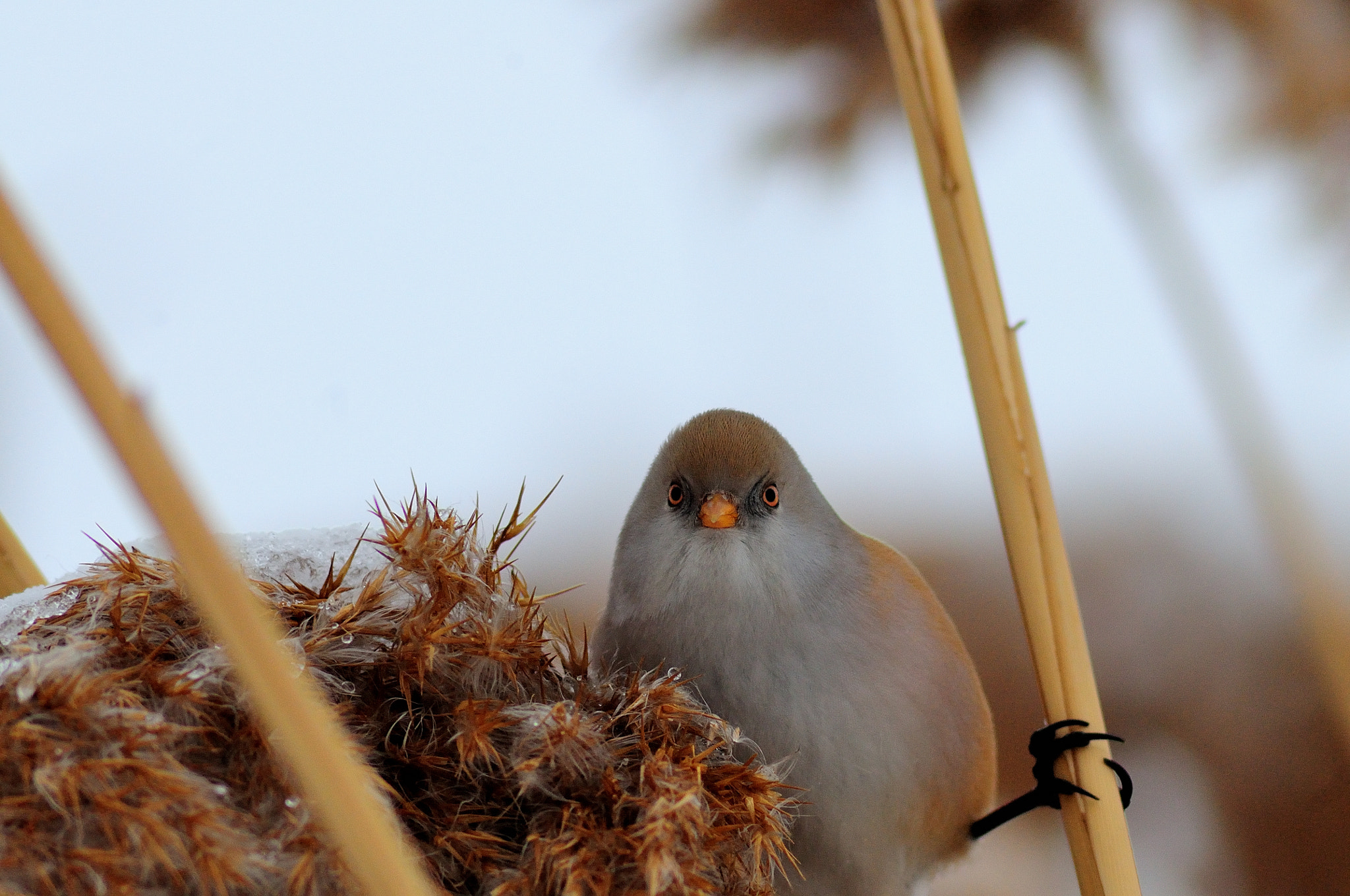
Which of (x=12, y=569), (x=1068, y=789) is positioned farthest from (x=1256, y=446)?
(x=12, y=569)

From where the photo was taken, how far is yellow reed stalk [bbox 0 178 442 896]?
0.89 ft

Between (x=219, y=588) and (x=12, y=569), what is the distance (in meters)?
0.41

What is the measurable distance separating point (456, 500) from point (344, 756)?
0.30 meters

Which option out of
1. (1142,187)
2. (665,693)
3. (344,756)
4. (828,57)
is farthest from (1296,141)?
(344,756)

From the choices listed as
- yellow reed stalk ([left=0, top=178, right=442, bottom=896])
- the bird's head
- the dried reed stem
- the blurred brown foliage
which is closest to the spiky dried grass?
yellow reed stalk ([left=0, top=178, right=442, bottom=896])

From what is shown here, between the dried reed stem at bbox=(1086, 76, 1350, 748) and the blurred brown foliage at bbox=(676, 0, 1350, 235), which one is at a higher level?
the blurred brown foliage at bbox=(676, 0, 1350, 235)

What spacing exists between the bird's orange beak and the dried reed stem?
0.53 meters

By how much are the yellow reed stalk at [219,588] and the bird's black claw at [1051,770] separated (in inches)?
17.1

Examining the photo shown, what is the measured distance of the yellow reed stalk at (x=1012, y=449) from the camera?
607 mm

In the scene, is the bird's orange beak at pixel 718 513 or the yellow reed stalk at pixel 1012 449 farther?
the bird's orange beak at pixel 718 513

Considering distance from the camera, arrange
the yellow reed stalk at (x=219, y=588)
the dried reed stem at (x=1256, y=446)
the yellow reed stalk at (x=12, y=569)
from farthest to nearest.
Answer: the dried reed stem at (x=1256, y=446)
the yellow reed stalk at (x=12, y=569)
the yellow reed stalk at (x=219, y=588)

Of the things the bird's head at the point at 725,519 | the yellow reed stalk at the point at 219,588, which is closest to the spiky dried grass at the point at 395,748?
the yellow reed stalk at the point at 219,588

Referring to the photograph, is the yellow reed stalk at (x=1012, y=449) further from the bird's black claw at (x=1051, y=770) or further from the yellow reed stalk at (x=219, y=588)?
the yellow reed stalk at (x=219, y=588)

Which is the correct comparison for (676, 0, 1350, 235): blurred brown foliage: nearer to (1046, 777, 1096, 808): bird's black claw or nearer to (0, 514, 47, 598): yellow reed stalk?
(1046, 777, 1096, 808): bird's black claw
